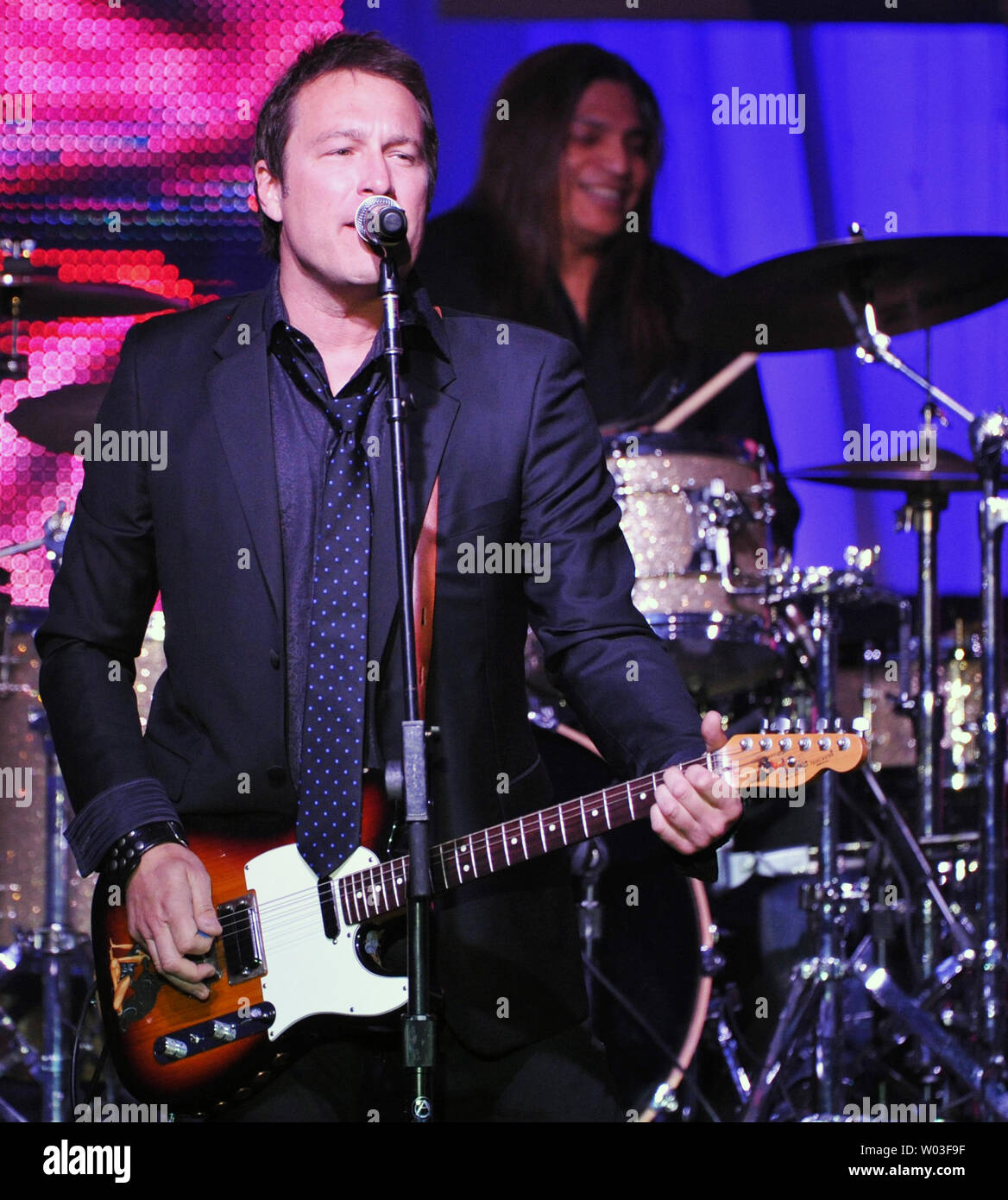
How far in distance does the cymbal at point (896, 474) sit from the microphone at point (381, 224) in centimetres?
278

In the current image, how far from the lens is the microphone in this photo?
6.59ft

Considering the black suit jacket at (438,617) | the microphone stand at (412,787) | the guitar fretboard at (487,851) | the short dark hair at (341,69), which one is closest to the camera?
the microphone stand at (412,787)

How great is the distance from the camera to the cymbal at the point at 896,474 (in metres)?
4.70

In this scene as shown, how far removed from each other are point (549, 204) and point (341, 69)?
10.5 ft

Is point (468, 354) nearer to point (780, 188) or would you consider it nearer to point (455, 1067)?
point (455, 1067)

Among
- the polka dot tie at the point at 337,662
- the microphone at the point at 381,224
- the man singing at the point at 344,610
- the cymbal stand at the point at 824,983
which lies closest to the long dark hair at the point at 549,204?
the cymbal stand at the point at 824,983

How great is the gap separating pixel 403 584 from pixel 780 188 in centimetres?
407

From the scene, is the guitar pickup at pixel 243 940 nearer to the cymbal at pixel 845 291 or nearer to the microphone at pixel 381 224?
the microphone at pixel 381 224

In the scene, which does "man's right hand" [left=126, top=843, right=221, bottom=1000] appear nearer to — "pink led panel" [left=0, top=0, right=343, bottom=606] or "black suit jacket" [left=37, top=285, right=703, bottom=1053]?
"black suit jacket" [left=37, top=285, right=703, bottom=1053]

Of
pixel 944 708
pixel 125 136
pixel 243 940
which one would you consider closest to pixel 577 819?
pixel 243 940

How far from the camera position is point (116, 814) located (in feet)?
7.52

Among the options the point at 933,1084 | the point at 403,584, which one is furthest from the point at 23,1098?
the point at 403,584

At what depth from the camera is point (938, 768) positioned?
5.03m

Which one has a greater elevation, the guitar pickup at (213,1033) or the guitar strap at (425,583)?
the guitar strap at (425,583)
